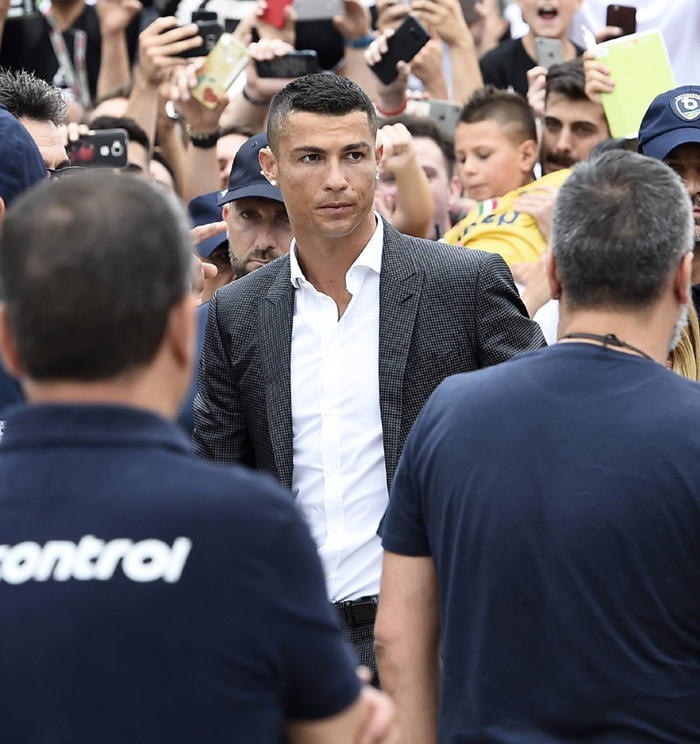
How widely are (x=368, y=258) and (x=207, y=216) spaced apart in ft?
6.20

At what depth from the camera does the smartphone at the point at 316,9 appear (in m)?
7.52

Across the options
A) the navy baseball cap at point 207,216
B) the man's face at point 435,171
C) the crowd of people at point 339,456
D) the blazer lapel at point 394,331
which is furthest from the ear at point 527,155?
the blazer lapel at point 394,331

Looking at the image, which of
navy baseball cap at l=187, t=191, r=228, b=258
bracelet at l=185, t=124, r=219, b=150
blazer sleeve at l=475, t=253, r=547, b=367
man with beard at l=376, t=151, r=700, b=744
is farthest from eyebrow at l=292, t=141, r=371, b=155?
bracelet at l=185, t=124, r=219, b=150

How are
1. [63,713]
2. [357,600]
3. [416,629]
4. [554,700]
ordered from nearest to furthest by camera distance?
1. [63,713]
2. [554,700]
3. [416,629]
4. [357,600]

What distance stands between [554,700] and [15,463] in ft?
3.72

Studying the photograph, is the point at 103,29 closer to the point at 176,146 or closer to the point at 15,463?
the point at 176,146

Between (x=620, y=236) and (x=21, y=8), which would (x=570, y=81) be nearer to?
(x=21, y=8)

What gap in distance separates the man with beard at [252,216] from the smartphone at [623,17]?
2369 millimetres

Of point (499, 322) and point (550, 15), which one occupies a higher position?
point (550, 15)

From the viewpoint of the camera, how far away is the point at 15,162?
310 centimetres

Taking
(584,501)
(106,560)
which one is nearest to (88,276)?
(106,560)

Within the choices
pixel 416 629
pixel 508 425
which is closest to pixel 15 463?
pixel 508 425

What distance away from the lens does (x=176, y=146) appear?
7484 millimetres

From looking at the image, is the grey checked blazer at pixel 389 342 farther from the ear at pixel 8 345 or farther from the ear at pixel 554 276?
the ear at pixel 8 345
